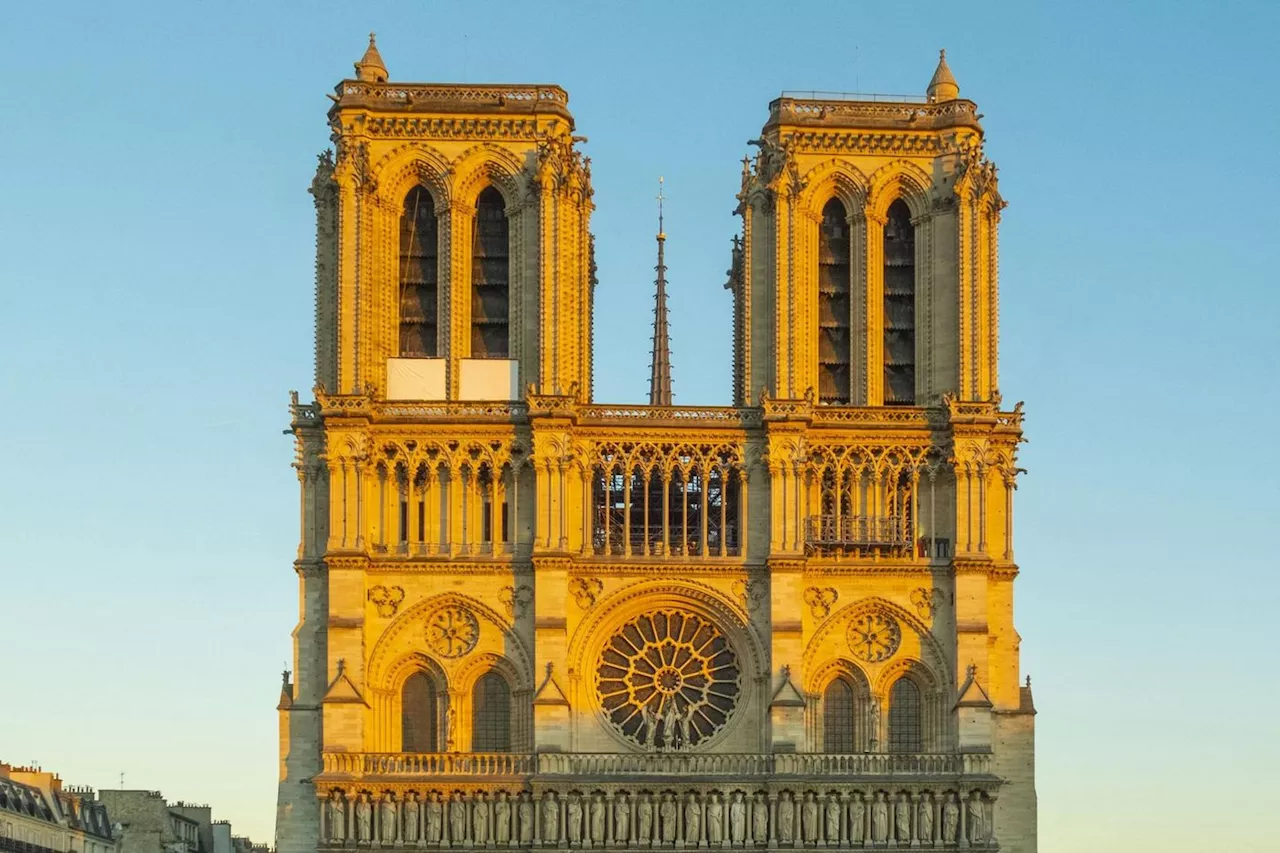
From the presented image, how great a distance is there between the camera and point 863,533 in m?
79.6

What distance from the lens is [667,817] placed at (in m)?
77.0

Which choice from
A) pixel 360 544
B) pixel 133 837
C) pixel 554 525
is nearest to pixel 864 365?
pixel 554 525

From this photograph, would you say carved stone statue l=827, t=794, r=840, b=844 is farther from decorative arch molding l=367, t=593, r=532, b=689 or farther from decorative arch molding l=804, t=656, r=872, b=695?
decorative arch molding l=367, t=593, r=532, b=689

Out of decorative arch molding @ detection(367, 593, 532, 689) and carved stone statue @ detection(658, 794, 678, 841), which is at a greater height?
decorative arch molding @ detection(367, 593, 532, 689)

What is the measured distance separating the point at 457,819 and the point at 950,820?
13478mm

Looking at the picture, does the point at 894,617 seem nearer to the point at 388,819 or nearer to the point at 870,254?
the point at 870,254

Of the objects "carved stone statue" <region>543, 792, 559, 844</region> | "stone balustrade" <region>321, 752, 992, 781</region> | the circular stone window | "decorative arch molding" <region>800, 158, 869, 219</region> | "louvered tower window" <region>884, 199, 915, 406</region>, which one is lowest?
"carved stone statue" <region>543, 792, 559, 844</region>

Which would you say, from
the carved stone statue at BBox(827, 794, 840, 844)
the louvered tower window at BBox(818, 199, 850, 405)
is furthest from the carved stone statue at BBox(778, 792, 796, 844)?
the louvered tower window at BBox(818, 199, 850, 405)

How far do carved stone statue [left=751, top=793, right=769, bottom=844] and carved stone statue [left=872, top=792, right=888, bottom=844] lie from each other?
2927 mm

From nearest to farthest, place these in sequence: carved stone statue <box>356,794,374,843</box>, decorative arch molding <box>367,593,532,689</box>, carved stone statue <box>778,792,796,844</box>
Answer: carved stone statue <box>356,794,374,843</box>
carved stone statue <box>778,792,796,844</box>
decorative arch molding <box>367,593,532,689</box>

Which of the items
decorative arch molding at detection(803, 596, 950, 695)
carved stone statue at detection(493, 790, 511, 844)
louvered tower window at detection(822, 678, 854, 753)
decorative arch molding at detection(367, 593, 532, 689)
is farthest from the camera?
louvered tower window at detection(822, 678, 854, 753)

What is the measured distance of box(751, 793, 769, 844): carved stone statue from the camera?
252 ft

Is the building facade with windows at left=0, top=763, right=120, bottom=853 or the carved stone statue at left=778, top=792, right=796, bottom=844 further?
the building facade with windows at left=0, top=763, right=120, bottom=853

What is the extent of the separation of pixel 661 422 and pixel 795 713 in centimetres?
906
